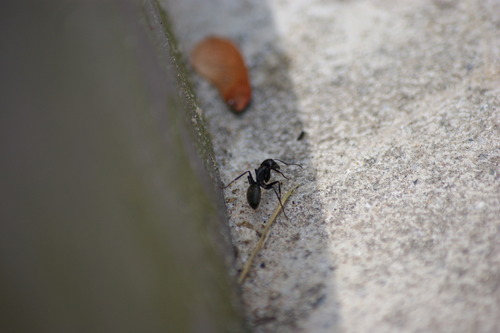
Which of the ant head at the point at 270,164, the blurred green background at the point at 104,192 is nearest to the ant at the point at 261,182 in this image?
the ant head at the point at 270,164

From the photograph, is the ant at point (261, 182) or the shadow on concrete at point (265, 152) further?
the ant at point (261, 182)

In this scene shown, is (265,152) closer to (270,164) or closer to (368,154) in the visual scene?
(270,164)

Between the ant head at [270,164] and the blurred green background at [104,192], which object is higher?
the ant head at [270,164]

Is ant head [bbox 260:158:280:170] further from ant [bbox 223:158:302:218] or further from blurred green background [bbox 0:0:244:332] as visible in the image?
blurred green background [bbox 0:0:244:332]

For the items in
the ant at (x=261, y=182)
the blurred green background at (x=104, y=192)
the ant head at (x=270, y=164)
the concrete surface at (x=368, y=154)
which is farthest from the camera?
the ant head at (x=270, y=164)

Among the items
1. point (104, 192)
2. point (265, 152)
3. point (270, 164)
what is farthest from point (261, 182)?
point (104, 192)

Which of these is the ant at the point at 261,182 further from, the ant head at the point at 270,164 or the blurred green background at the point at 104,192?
the blurred green background at the point at 104,192

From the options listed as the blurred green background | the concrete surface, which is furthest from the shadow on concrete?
the blurred green background

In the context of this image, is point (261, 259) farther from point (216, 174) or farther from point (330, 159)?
point (330, 159)

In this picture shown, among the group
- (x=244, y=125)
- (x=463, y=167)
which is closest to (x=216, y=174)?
(x=244, y=125)
